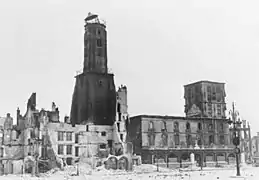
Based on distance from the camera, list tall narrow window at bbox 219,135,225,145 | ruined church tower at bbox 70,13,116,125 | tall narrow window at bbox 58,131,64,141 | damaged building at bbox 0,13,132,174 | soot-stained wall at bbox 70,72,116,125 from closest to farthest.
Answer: damaged building at bbox 0,13,132,174 → tall narrow window at bbox 58,131,64,141 → soot-stained wall at bbox 70,72,116,125 → ruined church tower at bbox 70,13,116,125 → tall narrow window at bbox 219,135,225,145

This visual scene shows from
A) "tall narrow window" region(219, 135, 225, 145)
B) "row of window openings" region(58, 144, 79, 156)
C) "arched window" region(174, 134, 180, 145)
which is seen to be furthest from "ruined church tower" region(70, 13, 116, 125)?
"tall narrow window" region(219, 135, 225, 145)

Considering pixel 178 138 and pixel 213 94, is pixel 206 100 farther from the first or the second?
pixel 178 138

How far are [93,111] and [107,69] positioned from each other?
9.64 m

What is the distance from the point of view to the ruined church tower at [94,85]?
72000 millimetres

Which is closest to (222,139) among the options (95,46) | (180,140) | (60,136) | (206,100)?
(180,140)

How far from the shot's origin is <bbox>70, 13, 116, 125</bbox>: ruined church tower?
72000mm

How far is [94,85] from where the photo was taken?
73.3m

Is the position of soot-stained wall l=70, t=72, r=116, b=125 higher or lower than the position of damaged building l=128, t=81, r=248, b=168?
higher

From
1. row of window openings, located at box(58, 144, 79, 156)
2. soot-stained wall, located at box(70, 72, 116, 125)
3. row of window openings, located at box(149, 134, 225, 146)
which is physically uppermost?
soot-stained wall, located at box(70, 72, 116, 125)

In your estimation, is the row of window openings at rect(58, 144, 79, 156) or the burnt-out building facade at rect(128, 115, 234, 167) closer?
the row of window openings at rect(58, 144, 79, 156)

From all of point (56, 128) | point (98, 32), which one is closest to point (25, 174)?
point (56, 128)

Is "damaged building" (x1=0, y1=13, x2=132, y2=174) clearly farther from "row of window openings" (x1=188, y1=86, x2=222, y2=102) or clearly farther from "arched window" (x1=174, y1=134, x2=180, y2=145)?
"row of window openings" (x1=188, y1=86, x2=222, y2=102)

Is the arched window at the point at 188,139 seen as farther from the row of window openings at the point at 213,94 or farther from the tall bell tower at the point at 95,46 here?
the tall bell tower at the point at 95,46

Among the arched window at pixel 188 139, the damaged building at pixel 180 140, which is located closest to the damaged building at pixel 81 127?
the damaged building at pixel 180 140
